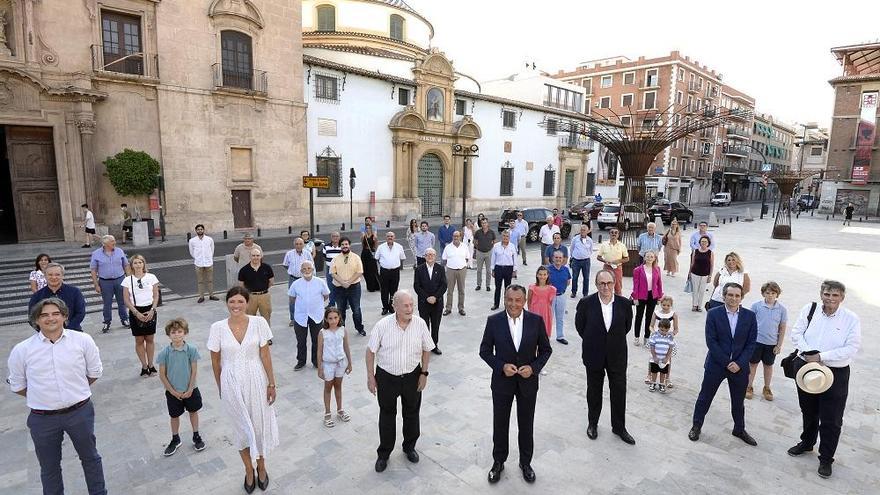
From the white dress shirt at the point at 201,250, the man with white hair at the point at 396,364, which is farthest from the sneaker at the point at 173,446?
the white dress shirt at the point at 201,250

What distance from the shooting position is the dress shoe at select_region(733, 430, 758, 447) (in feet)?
16.1

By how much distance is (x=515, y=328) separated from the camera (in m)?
4.22

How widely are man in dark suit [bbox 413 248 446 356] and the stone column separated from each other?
55.7 feet

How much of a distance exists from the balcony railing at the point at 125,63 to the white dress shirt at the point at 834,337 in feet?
72.6

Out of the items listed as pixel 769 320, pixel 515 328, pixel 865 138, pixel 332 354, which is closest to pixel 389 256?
pixel 332 354

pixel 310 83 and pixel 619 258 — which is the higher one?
pixel 310 83

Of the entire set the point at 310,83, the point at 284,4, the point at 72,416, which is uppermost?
the point at 284,4

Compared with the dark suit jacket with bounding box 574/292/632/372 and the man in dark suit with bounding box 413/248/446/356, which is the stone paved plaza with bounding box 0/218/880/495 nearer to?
the man in dark suit with bounding box 413/248/446/356

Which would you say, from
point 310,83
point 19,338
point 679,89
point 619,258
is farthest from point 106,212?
point 679,89

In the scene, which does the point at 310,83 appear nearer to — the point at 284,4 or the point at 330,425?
the point at 284,4

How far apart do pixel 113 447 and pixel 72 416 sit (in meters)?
1.46

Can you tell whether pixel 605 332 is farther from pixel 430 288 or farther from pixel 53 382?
pixel 53 382

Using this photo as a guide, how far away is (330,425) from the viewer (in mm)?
5246

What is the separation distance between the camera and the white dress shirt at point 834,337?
4.37 m
